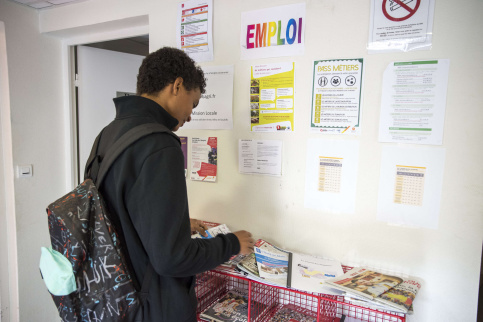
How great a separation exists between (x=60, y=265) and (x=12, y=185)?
1573mm

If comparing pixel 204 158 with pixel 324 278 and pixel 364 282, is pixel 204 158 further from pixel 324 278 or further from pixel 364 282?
pixel 364 282

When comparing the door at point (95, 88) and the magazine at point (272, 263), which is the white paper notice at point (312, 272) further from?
the door at point (95, 88)

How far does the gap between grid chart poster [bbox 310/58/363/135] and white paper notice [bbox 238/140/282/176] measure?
0.21m

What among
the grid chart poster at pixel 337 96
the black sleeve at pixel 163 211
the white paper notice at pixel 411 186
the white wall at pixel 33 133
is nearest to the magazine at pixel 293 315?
the white paper notice at pixel 411 186

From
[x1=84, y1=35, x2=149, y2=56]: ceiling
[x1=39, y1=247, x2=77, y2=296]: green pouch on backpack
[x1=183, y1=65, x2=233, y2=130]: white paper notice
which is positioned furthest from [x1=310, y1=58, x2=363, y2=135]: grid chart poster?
[x1=84, y1=35, x2=149, y2=56]: ceiling

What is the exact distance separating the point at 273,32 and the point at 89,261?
1.22 meters

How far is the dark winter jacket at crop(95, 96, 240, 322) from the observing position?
815 millimetres

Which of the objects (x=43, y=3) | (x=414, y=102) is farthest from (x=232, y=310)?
(x=43, y=3)

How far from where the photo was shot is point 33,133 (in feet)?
6.89

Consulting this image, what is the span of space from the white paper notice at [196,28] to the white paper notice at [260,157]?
0.52m

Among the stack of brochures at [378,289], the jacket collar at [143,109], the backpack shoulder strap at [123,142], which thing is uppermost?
the jacket collar at [143,109]

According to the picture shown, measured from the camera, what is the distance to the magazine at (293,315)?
52.8 inches

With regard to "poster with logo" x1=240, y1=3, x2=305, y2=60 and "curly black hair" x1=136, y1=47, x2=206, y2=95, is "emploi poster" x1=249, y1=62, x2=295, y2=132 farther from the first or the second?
"curly black hair" x1=136, y1=47, x2=206, y2=95

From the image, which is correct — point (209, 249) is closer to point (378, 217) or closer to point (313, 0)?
point (378, 217)
